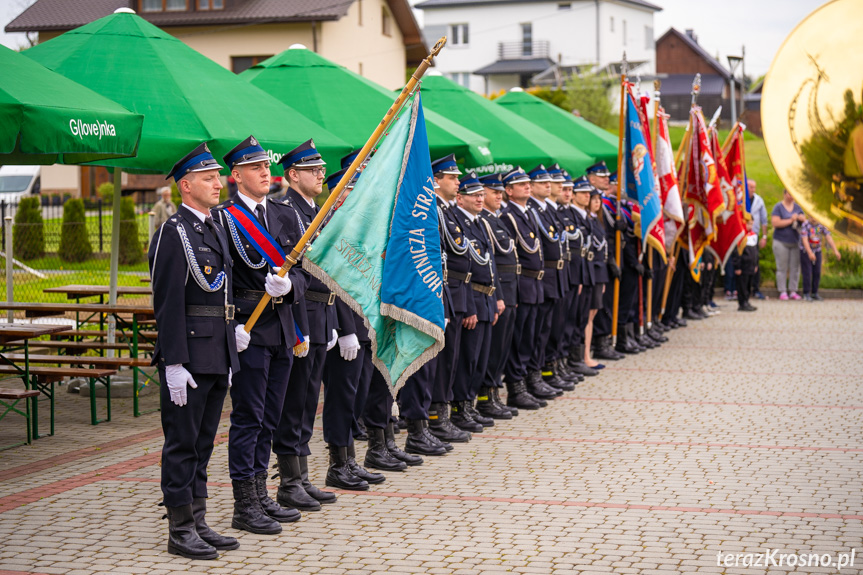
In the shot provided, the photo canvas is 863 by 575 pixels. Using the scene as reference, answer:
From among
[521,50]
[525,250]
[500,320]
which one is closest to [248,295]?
[500,320]

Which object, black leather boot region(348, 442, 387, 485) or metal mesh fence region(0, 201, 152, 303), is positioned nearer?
black leather boot region(348, 442, 387, 485)

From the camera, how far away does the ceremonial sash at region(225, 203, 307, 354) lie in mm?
6273

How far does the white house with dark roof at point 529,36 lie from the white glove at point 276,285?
61.4 m

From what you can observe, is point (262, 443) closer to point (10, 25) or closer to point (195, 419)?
point (195, 419)

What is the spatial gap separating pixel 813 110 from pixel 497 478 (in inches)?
163

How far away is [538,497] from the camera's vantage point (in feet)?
23.3

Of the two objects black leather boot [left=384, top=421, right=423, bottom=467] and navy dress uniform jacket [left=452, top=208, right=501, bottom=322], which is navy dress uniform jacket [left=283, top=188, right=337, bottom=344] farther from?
navy dress uniform jacket [left=452, top=208, right=501, bottom=322]

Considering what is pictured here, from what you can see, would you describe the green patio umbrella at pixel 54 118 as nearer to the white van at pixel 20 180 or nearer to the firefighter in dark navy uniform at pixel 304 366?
the firefighter in dark navy uniform at pixel 304 366

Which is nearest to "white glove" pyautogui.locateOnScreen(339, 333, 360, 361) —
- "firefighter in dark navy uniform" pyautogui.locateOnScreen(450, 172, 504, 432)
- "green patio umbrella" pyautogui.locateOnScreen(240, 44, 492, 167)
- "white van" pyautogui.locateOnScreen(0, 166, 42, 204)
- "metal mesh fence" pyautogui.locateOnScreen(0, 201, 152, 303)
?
"firefighter in dark navy uniform" pyautogui.locateOnScreen(450, 172, 504, 432)

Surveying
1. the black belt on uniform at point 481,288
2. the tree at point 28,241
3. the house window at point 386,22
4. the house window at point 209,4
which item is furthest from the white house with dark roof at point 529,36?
the black belt on uniform at point 481,288

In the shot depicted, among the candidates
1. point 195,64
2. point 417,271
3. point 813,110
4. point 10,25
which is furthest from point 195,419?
point 10,25

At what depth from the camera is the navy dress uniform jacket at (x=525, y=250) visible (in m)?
10.3

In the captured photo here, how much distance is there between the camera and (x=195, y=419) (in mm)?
5816

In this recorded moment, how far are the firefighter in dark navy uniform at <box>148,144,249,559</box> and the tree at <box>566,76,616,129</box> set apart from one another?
1671 inches
